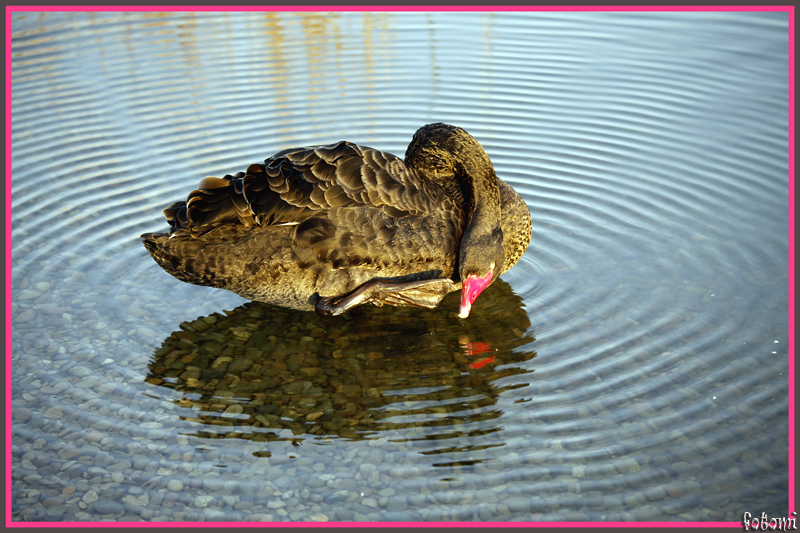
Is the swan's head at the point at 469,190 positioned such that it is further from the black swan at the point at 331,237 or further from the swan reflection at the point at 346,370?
the swan reflection at the point at 346,370

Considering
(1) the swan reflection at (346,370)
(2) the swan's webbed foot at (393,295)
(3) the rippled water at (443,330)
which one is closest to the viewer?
(3) the rippled water at (443,330)

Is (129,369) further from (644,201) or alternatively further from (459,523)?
(644,201)

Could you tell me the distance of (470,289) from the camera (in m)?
5.77

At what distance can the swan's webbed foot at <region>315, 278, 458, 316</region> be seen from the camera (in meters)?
5.84

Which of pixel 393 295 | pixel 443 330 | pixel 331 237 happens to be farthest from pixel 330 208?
pixel 443 330

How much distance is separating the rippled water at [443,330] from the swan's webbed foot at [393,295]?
26 centimetres

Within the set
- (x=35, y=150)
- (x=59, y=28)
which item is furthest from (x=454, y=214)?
(x=59, y=28)

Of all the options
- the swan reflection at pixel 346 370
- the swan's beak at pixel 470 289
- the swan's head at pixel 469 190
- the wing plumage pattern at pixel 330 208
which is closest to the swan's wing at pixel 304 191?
the wing plumage pattern at pixel 330 208

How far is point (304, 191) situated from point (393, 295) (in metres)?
1.11

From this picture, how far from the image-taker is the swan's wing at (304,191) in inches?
225

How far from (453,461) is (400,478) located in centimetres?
36

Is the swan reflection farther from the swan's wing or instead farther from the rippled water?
the swan's wing

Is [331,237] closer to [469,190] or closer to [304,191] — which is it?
[304,191]

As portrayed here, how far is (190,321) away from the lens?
6.21m
